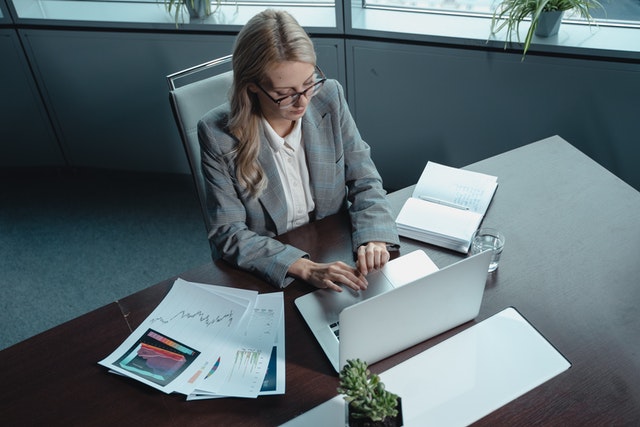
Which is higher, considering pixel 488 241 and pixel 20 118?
pixel 488 241

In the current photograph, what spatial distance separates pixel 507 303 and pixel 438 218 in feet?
0.99

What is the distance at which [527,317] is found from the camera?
1.25m

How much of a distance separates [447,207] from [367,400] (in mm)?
741

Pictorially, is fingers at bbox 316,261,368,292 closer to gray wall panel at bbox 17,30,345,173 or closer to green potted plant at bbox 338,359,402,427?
green potted plant at bbox 338,359,402,427

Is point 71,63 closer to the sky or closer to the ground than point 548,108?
closer to the sky

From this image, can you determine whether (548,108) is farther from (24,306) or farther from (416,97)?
(24,306)

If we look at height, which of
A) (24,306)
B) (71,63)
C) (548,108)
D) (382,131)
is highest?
(71,63)

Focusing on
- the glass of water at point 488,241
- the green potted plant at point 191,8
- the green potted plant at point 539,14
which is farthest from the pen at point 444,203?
the green potted plant at point 191,8

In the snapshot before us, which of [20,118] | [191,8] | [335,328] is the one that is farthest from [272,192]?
[20,118]

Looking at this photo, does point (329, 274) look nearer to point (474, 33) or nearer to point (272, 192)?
point (272, 192)

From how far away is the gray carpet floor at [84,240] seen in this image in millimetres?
2480

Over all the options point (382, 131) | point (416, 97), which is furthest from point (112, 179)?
point (416, 97)

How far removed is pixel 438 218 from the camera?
148cm

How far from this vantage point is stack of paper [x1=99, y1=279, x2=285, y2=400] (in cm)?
114
